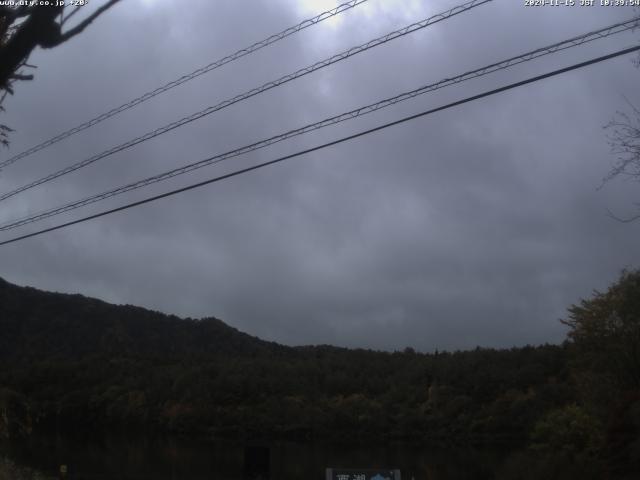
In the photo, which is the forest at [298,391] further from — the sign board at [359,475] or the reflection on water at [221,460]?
the sign board at [359,475]

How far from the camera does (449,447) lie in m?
74.1

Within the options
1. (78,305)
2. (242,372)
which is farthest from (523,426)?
(78,305)

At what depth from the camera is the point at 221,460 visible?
57.5 metres

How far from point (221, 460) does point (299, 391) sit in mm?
34208

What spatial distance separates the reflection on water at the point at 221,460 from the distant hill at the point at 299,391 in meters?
6.24

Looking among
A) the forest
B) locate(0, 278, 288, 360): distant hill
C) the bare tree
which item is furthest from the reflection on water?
locate(0, 278, 288, 360): distant hill

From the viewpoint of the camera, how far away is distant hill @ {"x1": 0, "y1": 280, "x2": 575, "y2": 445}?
7681cm

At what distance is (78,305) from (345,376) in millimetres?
58356

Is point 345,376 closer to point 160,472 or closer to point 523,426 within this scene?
point 523,426

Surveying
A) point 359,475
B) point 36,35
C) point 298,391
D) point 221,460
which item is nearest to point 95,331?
point 298,391

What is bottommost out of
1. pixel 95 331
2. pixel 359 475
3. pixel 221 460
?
pixel 359 475

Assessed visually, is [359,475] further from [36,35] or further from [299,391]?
[299,391]

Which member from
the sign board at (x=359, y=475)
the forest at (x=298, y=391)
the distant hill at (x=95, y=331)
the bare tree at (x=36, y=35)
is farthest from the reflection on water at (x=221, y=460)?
the distant hill at (x=95, y=331)

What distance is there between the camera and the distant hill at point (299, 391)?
76.8 metres
